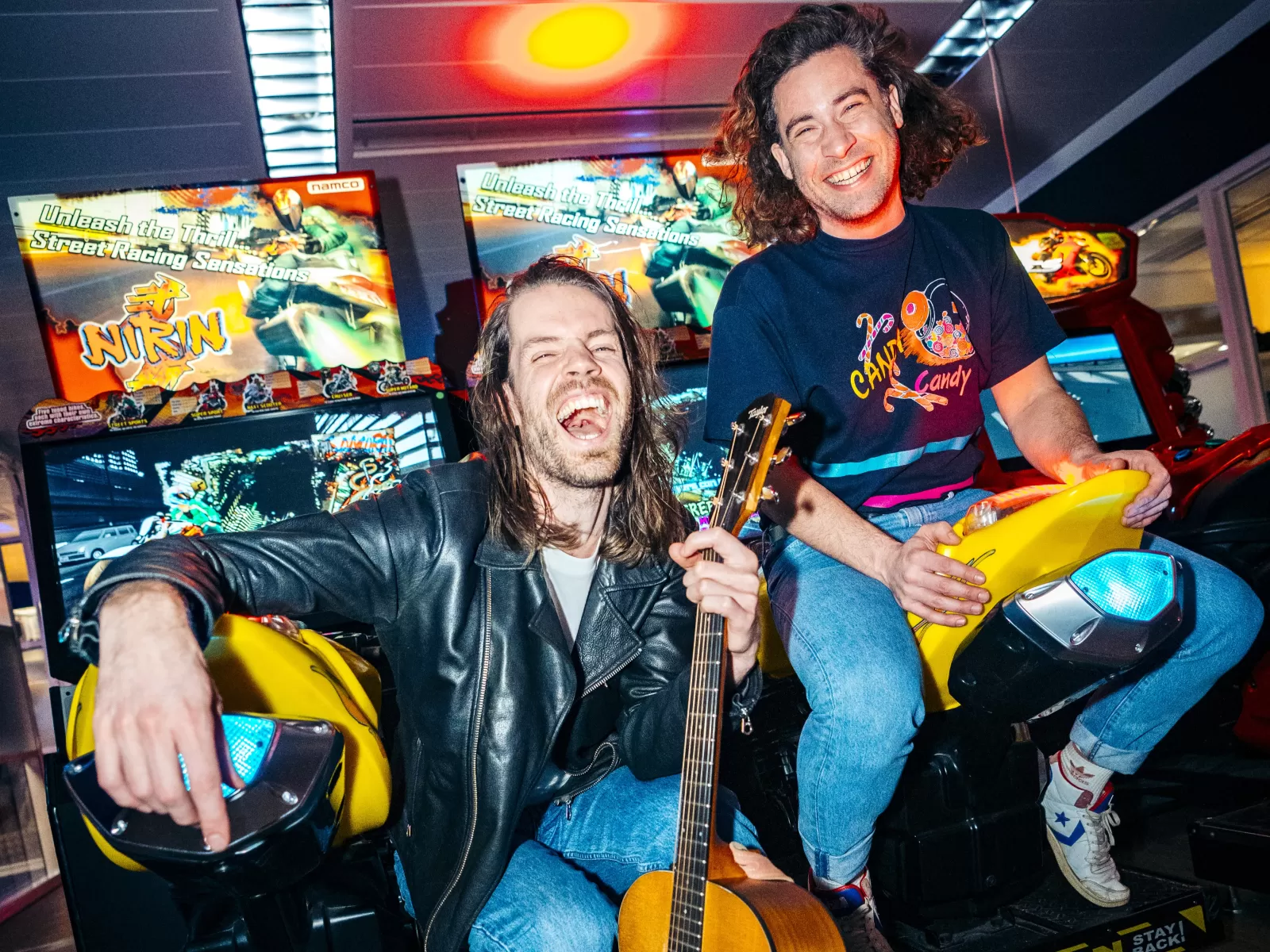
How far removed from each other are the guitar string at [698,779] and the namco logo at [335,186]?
8.11ft

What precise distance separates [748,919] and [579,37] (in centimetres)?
415

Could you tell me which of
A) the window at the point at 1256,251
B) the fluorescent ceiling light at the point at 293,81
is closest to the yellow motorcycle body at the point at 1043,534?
the fluorescent ceiling light at the point at 293,81

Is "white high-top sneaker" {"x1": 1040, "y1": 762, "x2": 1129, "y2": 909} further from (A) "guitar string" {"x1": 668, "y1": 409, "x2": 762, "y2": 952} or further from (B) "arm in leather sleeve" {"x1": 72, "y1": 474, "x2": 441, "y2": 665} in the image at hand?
(B) "arm in leather sleeve" {"x1": 72, "y1": 474, "x2": 441, "y2": 665}

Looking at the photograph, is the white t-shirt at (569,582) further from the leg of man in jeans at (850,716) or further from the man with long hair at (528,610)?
the leg of man in jeans at (850,716)

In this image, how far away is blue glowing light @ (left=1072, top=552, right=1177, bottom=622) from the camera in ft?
5.10

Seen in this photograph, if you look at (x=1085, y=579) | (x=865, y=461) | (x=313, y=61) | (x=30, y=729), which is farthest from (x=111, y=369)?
(x=30, y=729)

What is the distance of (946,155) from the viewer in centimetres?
236

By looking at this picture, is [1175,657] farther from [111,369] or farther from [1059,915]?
[111,369]

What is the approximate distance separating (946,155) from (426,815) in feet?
6.50

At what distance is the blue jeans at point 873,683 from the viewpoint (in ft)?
5.11

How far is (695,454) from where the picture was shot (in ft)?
10.4

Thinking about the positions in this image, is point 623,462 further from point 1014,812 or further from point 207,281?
point 207,281

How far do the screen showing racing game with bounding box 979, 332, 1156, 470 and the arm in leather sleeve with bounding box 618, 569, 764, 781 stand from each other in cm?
236

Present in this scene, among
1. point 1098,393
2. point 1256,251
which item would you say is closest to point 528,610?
point 1098,393
